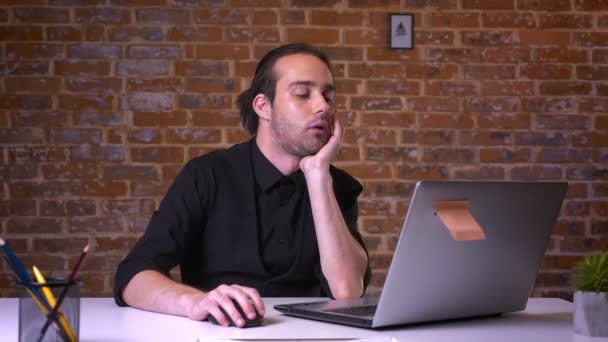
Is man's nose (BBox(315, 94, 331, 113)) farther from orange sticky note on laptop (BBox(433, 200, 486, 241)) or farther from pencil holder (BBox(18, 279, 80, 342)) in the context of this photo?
pencil holder (BBox(18, 279, 80, 342))

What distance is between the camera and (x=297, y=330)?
50.9 inches

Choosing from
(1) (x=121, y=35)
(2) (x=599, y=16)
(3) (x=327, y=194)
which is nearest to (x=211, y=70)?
(1) (x=121, y=35)

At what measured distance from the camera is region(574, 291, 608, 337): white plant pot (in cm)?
123

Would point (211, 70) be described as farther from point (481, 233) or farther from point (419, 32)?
point (481, 233)

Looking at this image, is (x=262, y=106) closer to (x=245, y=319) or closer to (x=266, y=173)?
(x=266, y=173)

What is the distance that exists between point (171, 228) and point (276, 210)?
12.6 inches

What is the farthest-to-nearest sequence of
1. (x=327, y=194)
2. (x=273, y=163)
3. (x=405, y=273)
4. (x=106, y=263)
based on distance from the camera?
(x=106, y=263)
(x=273, y=163)
(x=327, y=194)
(x=405, y=273)

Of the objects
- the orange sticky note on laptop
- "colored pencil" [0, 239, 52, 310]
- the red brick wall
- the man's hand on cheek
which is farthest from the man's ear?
"colored pencil" [0, 239, 52, 310]

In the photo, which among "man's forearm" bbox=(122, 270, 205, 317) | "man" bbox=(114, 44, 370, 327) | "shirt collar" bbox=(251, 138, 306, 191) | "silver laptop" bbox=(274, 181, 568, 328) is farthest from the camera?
"shirt collar" bbox=(251, 138, 306, 191)

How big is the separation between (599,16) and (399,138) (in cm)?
109

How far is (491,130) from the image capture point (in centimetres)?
346

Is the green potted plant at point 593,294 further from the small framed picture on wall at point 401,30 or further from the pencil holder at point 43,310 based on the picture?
the small framed picture on wall at point 401,30

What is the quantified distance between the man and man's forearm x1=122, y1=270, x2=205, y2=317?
0.11 metres

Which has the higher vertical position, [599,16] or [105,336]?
[599,16]
